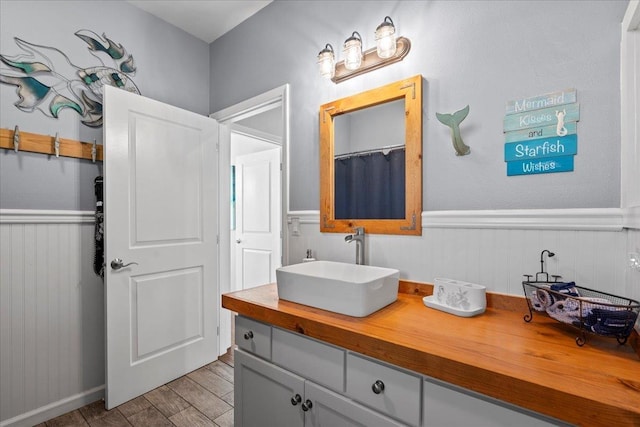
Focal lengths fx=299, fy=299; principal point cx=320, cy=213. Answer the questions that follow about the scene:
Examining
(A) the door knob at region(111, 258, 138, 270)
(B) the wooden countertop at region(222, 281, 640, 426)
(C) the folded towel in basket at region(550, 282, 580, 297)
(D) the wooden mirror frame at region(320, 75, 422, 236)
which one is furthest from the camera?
(A) the door knob at region(111, 258, 138, 270)

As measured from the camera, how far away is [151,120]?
6.63 ft

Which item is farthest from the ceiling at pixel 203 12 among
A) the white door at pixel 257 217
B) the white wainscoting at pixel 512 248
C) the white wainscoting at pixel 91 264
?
the white wainscoting at pixel 512 248

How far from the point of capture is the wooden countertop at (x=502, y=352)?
62cm

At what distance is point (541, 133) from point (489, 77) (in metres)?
0.32

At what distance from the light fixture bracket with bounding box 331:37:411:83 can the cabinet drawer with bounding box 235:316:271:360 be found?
1.36m

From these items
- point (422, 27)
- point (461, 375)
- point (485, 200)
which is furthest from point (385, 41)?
point (461, 375)

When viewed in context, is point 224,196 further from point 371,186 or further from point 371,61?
point 371,61

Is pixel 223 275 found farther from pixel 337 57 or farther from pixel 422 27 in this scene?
pixel 422 27

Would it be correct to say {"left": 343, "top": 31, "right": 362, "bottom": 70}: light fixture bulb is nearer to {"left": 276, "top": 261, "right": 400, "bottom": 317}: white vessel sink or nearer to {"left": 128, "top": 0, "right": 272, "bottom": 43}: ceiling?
{"left": 128, "top": 0, "right": 272, "bottom": 43}: ceiling

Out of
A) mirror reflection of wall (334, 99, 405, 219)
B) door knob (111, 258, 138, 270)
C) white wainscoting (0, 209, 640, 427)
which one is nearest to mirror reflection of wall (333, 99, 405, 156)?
mirror reflection of wall (334, 99, 405, 219)

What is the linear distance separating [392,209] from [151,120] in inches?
66.9

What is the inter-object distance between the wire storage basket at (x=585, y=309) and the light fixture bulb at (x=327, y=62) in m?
1.39

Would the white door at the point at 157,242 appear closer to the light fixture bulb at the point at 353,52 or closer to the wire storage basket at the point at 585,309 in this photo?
the light fixture bulb at the point at 353,52

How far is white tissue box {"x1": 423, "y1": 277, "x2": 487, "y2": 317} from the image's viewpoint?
113 cm
